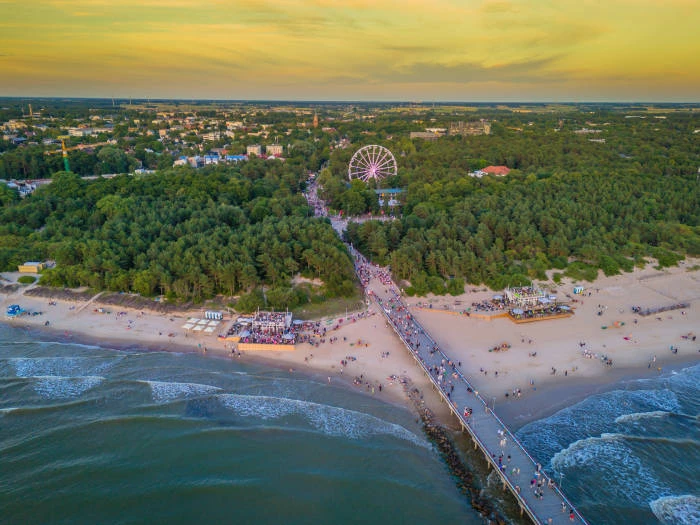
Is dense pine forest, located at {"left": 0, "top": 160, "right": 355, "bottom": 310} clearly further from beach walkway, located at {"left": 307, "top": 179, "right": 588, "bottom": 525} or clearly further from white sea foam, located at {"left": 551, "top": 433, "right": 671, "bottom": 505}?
white sea foam, located at {"left": 551, "top": 433, "right": 671, "bottom": 505}

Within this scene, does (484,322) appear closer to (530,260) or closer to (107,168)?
(530,260)

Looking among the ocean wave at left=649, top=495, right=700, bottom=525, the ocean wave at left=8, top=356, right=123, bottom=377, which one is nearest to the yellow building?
the ocean wave at left=8, top=356, right=123, bottom=377

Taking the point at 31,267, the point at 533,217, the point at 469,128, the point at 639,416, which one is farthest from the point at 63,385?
the point at 469,128

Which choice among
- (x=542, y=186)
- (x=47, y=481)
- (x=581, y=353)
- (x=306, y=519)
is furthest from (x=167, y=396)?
(x=542, y=186)

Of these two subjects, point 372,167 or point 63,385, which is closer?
point 63,385

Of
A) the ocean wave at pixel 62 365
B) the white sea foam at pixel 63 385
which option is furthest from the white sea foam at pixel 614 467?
the ocean wave at pixel 62 365

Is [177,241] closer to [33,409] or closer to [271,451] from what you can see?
[33,409]
